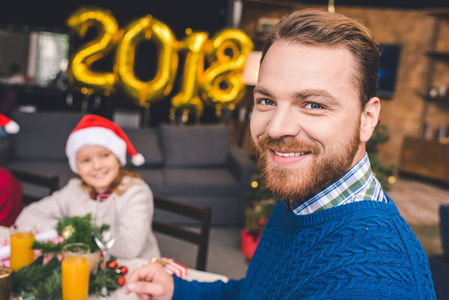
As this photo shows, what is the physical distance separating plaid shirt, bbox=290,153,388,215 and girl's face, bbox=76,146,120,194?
1.27m

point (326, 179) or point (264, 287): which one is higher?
point (326, 179)

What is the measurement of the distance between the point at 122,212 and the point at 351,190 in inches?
48.5

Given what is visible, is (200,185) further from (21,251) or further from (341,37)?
(341,37)

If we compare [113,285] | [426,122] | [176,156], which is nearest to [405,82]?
[426,122]

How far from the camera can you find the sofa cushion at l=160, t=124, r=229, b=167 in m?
4.13

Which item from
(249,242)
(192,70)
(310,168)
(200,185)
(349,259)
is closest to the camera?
(349,259)

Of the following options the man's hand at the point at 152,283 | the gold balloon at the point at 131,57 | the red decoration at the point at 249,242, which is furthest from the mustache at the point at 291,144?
the gold balloon at the point at 131,57

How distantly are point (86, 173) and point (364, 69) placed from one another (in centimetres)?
142

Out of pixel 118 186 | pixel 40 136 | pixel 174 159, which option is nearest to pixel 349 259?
pixel 118 186

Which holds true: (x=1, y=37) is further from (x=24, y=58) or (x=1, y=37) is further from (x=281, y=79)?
(x=281, y=79)

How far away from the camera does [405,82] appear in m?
6.68

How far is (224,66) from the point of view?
16.8ft

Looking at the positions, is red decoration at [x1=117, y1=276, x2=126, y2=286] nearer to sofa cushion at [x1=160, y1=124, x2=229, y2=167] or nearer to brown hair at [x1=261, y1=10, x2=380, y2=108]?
brown hair at [x1=261, y1=10, x2=380, y2=108]

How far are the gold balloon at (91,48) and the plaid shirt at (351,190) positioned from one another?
15.3 feet
